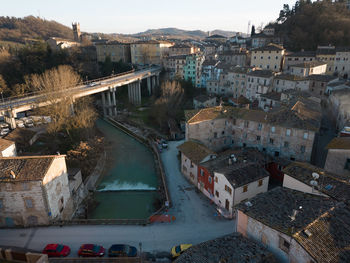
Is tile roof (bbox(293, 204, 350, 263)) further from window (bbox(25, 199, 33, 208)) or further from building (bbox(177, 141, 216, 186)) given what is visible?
window (bbox(25, 199, 33, 208))

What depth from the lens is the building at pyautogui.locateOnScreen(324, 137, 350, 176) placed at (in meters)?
24.3

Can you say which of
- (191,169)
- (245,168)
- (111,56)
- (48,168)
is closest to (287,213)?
(245,168)

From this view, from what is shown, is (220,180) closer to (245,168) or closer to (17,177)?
(245,168)

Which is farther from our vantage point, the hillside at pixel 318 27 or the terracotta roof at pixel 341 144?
the hillside at pixel 318 27

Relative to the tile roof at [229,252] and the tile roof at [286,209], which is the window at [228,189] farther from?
the tile roof at [229,252]

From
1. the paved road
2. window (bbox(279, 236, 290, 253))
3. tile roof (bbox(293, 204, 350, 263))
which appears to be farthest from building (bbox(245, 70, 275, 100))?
window (bbox(279, 236, 290, 253))

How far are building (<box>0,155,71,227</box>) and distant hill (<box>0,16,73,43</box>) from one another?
11483 cm

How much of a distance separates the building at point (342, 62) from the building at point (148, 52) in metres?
52.5

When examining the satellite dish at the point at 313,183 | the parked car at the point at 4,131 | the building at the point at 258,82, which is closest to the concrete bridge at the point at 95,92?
the parked car at the point at 4,131

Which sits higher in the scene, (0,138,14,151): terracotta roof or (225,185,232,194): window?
(0,138,14,151): terracotta roof

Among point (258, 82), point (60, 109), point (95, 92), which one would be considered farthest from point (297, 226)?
point (95, 92)

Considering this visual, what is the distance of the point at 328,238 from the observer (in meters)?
13.4

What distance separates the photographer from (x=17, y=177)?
826 inches

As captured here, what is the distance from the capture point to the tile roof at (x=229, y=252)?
14266 mm
